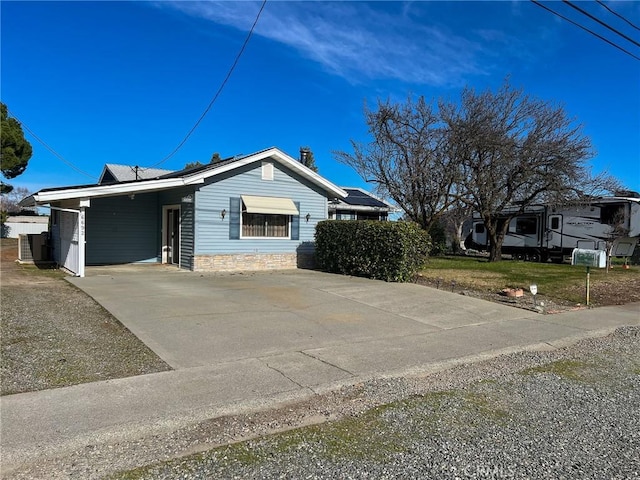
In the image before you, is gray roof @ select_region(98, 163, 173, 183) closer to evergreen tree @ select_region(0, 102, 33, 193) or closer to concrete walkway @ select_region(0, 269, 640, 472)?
evergreen tree @ select_region(0, 102, 33, 193)

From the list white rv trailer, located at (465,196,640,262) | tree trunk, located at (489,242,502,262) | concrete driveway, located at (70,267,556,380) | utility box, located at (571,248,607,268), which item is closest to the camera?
concrete driveway, located at (70,267,556,380)

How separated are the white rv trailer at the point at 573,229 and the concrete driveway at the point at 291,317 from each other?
39.7 feet

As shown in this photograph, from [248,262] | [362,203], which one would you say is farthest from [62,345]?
[362,203]

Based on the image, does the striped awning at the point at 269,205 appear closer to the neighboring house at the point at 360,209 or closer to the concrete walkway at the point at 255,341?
the concrete walkway at the point at 255,341

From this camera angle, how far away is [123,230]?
52.6 ft

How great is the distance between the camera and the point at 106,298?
9188 millimetres

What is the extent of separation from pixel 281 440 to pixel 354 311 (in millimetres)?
5488

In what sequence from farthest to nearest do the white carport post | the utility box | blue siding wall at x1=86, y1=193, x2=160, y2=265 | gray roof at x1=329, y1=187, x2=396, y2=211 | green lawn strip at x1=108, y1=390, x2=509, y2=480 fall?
1. gray roof at x1=329, y1=187, x2=396, y2=211
2. blue siding wall at x1=86, y1=193, x2=160, y2=265
3. the white carport post
4. the utility box
5. green lawn strip at x1=108, y1=390, x2=509, y2=480

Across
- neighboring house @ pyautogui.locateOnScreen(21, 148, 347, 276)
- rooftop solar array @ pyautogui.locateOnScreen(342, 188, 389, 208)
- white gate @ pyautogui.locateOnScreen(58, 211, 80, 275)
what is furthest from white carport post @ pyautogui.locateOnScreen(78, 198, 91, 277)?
rooftop solar array @ pyautogui.locateOnScreen(342, 188, 389, 208)

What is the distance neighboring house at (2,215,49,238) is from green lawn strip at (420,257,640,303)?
32.9 m

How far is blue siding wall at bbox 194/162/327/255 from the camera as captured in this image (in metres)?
14.7

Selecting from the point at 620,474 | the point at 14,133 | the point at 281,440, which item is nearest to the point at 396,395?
the point at 281,440

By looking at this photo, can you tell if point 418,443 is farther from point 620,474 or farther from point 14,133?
point 14,133

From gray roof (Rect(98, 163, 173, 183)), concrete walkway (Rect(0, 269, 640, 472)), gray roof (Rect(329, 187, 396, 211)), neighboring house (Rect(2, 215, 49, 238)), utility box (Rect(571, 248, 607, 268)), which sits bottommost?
concrete walkway (Rect(0, 269, 640, 472))
